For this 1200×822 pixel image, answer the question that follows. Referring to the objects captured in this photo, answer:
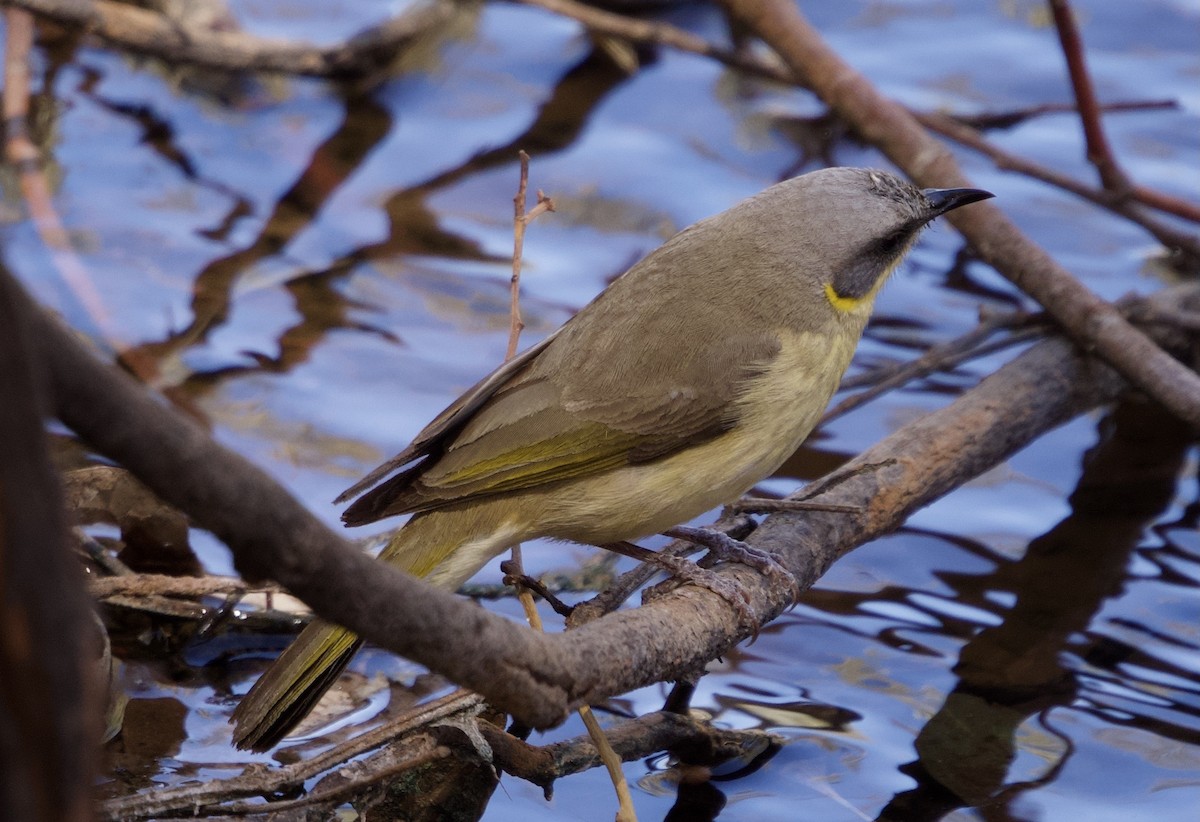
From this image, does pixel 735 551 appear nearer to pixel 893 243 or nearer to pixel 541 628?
pixel 541 628

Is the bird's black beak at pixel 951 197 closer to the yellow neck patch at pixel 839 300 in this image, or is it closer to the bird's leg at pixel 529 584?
the yellow neck patch at pixel 839 300

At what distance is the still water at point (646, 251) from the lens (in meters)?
3.63

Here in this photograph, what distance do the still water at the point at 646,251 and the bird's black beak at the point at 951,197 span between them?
1.23 metres

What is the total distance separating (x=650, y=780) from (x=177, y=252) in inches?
144

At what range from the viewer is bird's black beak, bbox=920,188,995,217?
398 centimetres

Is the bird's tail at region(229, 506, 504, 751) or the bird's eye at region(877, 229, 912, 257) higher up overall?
the bird's eye at region(877, 229, 912, 257)

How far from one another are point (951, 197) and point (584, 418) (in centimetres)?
133

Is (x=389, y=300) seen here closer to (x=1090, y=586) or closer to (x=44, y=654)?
(x=1090, y=586)

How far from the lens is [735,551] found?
3.53m

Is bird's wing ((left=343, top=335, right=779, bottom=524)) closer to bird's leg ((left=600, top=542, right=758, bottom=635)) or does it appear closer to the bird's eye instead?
bird's leg ((left=600, top=542, right=758, bottom=635))

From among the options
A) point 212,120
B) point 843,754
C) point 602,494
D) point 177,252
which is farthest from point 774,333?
point 212,120

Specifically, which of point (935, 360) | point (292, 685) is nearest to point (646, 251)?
point (935, 360)

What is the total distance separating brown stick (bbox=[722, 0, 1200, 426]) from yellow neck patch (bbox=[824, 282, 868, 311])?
103cm

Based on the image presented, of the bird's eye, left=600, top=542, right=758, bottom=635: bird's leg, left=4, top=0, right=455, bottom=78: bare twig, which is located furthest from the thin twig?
left=4, top=0, right=455, bottom=78: bare twig
